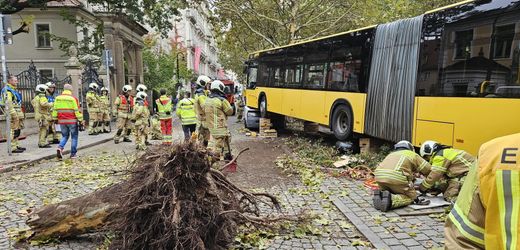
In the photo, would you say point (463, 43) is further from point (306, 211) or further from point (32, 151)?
point (32, 151)

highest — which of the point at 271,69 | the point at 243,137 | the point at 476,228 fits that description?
the point at 271,69

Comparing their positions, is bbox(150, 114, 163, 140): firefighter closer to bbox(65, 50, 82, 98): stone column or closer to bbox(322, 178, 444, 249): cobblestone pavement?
bbox(65, 50, 82, 98): stone column

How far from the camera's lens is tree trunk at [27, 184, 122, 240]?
443 cm

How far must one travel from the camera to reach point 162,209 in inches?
146

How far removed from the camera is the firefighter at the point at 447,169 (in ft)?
18.7

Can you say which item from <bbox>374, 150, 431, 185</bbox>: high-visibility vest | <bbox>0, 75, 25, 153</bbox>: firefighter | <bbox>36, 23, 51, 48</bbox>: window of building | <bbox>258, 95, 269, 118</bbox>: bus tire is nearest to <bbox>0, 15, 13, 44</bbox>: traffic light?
<bbox>0, 75, 25, 153</bbox>: firefighter

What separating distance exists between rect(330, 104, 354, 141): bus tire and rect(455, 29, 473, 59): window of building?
3.58m

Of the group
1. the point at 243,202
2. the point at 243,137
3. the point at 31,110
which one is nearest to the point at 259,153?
the point at 243,137

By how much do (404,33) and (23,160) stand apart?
901cm

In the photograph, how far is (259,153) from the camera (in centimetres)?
1122

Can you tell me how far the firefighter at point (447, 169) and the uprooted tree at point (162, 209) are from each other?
2994mm

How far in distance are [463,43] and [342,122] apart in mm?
4552

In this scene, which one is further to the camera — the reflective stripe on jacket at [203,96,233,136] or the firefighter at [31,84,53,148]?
the firefighter at [31,84,53,148]

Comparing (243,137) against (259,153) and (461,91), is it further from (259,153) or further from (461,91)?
(461,91)
